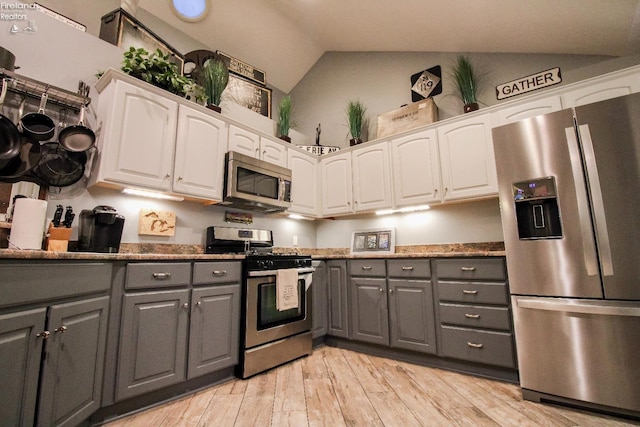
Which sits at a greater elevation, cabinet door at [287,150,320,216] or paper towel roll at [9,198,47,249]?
cabinet door at [287,150,320,216]

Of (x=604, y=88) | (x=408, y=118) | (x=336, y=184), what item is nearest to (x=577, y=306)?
(x=604, y=88)

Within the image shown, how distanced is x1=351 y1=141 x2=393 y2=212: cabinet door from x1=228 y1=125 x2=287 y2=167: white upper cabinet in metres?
0.87

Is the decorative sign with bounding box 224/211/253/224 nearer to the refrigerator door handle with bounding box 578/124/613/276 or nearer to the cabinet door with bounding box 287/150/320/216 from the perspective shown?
the cabinet door with bounding box 287/150/320/216

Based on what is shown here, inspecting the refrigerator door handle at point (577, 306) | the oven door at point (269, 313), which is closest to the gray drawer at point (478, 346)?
the refrigerator door handle at point (577, 306)

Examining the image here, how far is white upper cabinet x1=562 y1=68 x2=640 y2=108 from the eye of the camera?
2.11 metres

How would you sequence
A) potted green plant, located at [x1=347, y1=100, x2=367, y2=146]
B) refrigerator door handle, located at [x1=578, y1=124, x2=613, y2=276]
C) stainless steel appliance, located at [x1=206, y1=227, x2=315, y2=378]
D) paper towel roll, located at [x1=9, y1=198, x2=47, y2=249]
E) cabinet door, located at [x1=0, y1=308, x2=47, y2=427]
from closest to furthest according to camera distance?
cabinet door, located at [x1=0, y1=308, x2=47, y2=427] < paper towel roll, located at [x1=9, y1=198, x2=47, y2=249] < refrigerator door handle, located at [x1=578, y1=124, x2=613, y2=276] < stainless steel appliance, located at [x1=206, y1=227, x2=315, y2=378] < potted green plant, located at [x1=347, y1=100, x2=367, y2=146]

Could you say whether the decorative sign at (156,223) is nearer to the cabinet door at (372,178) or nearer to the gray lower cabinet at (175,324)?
the gray lower cabinet at (175,324)

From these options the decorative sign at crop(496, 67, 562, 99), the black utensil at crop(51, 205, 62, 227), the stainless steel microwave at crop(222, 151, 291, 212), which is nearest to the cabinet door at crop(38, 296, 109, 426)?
the black utensil at crop(51, 205, 62, 227)

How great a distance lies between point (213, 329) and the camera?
2.06 metres

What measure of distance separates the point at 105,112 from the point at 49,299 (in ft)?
4.75

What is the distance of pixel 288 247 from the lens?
140 inches

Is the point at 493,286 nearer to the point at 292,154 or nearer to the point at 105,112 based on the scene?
the point at 292,154

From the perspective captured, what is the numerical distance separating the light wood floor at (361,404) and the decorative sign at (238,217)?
1.48 meters

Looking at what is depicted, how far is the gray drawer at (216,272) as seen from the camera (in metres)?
2.03
